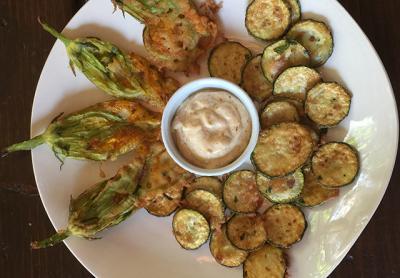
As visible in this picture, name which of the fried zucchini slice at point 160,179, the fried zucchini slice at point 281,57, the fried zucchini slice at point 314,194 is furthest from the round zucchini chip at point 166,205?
the fried zucchini slice at point 281,57

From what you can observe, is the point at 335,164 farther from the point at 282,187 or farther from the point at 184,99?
the point at 184,99

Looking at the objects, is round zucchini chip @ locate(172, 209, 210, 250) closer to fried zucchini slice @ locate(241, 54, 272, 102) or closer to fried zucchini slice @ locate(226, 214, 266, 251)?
fried zucchini slice @ locate(226, 214, 266, 251)

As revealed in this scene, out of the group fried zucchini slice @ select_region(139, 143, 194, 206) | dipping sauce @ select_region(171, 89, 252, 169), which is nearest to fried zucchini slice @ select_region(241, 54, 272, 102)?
dipping sauce @ select_region(171, 89, 252, 169)

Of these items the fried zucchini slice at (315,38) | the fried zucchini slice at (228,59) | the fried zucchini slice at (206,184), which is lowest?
the fried zucchini slice at (206,184)

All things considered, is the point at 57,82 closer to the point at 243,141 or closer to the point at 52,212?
the point at 52,212

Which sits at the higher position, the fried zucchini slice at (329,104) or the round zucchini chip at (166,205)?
the fried zucchini slice at (329,104)

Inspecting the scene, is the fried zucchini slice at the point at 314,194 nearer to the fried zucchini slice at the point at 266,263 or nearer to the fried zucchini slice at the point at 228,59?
the fried zucchini slice at the point at 266,263
